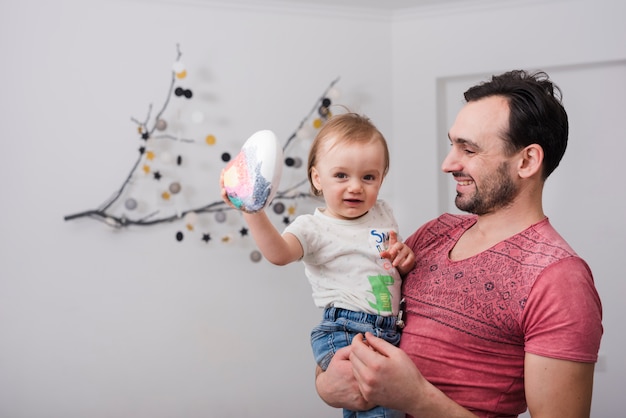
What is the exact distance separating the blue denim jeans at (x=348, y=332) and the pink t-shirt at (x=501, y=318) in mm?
47

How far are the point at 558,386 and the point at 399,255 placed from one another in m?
0.46

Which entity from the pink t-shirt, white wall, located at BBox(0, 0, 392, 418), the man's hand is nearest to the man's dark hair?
the pink t-shirt

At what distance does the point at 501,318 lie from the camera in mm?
1360

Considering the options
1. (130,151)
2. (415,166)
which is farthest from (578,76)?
(130,151)

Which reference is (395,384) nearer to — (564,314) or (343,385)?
(343,385)

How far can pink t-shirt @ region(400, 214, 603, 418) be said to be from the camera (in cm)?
127

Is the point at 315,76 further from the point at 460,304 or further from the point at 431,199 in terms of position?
the point at 460,304

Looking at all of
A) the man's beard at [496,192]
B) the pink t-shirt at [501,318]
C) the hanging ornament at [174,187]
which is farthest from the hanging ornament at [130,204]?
the man's beard at [496,192]

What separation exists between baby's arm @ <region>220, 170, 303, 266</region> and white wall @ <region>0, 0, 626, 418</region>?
1.74m

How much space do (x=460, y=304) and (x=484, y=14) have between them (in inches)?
90.7

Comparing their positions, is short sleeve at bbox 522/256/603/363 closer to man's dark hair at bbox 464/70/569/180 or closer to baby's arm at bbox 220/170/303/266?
man's dark hair at bbox 464/70/569/180

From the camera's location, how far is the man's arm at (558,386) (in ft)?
4.15

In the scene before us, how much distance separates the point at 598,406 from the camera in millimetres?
3234

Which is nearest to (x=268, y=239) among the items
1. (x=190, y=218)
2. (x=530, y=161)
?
(x=530, y=161)
